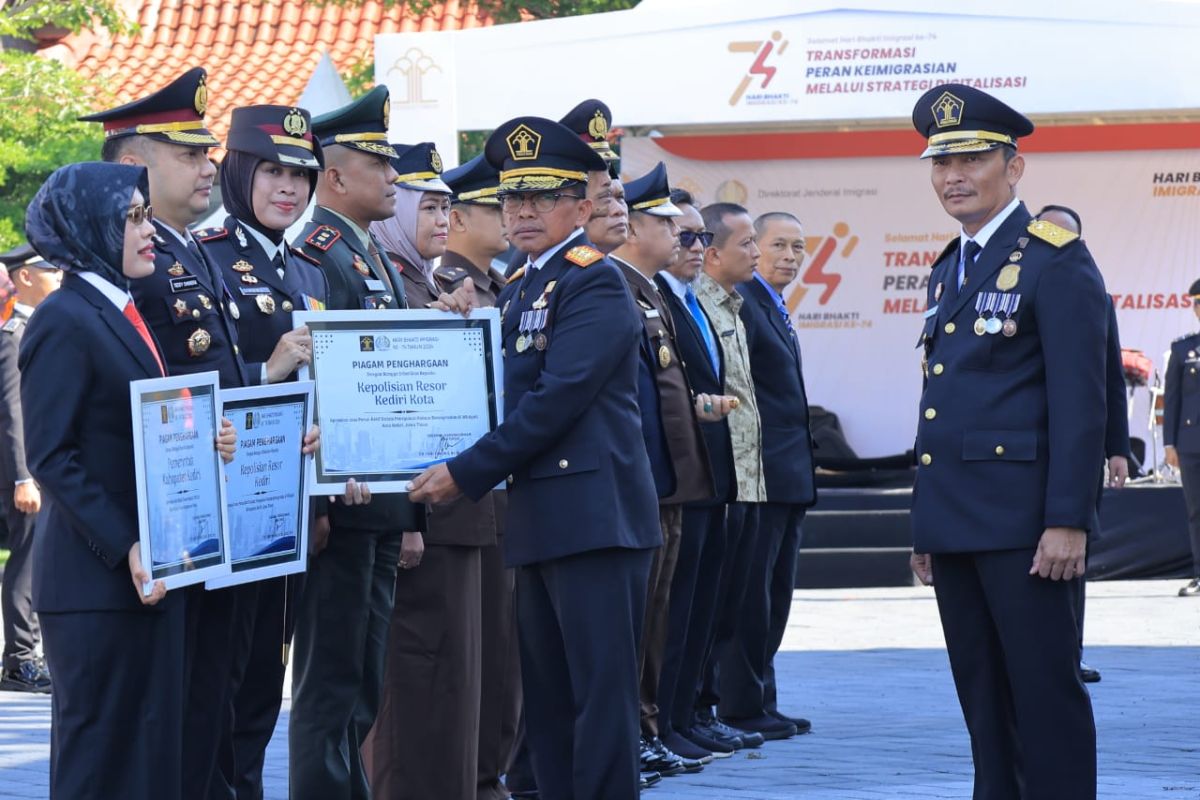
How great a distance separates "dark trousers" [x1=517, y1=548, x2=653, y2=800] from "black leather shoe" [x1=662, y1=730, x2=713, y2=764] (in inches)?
84.1

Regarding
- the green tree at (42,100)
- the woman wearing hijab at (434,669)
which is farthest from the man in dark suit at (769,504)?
the green tree at (42,100)

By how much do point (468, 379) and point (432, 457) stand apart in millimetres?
249

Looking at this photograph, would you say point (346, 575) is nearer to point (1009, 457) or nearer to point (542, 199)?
point (542, 199)

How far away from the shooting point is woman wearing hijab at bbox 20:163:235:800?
4328 millimetres

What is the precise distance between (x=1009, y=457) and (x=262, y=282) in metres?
2.12

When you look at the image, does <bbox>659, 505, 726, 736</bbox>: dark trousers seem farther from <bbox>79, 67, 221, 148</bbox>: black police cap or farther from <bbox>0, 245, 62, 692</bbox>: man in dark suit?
<bbox>0, 245, 62, 692</bbox>: man in dark suit

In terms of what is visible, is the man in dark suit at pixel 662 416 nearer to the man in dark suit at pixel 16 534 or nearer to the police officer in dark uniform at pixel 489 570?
the police officer in dark uniform at pixel 489 570

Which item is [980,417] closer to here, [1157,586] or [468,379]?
[468,379]

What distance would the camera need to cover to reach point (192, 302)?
4875 millimetres

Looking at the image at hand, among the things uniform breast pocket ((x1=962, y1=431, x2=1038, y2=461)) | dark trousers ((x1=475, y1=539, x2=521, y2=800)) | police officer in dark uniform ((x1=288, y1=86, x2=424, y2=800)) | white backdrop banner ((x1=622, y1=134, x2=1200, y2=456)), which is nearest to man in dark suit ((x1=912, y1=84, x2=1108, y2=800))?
uniform breast pocket ((x1=962, y1=431, x2=1038, y2=461))

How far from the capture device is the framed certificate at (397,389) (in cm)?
521

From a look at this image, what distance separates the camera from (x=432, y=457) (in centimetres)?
535

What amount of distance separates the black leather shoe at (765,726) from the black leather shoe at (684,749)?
1.82 ft

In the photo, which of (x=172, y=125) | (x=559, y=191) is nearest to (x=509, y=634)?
(x=559, y=191)
